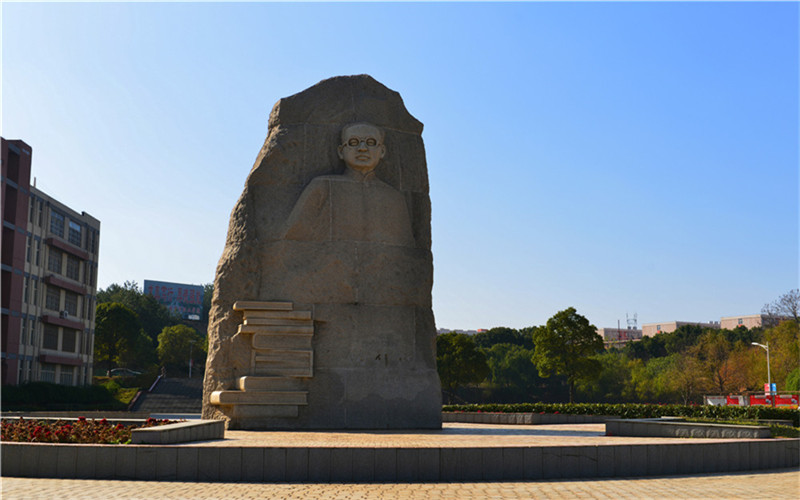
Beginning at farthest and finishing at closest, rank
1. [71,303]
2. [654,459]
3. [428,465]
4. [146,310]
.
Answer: [146,310] < [71,303] < [654,459] < [428,465]

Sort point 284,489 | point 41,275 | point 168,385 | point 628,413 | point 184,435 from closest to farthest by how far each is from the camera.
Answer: point 284,489 < point 184,435 < point 628,413 < point 41,275 < point 168,385

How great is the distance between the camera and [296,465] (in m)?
8.97

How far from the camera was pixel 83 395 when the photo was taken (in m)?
43.3

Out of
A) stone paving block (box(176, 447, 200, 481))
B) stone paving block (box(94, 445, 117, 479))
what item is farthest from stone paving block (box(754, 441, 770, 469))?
stone paving block (box(94, 445, 117, 479))

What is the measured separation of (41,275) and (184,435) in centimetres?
4046

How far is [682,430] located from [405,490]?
24.2 ft

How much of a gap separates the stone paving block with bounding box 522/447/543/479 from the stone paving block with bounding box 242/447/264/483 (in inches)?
126

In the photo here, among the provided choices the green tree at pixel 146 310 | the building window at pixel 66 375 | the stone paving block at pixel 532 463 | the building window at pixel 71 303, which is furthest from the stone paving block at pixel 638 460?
the green tree at pixel 146 310

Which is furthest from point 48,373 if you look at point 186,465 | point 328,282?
point 186,465

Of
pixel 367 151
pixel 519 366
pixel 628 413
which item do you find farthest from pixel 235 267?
pixel 519 366

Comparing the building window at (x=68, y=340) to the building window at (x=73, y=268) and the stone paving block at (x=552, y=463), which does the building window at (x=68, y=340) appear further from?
the stone paving block at (x=552, y=463)

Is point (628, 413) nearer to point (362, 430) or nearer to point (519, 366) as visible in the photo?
point (362, 430)

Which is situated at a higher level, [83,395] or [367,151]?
[367,151]

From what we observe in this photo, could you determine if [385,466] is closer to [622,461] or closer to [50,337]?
[622,461]
